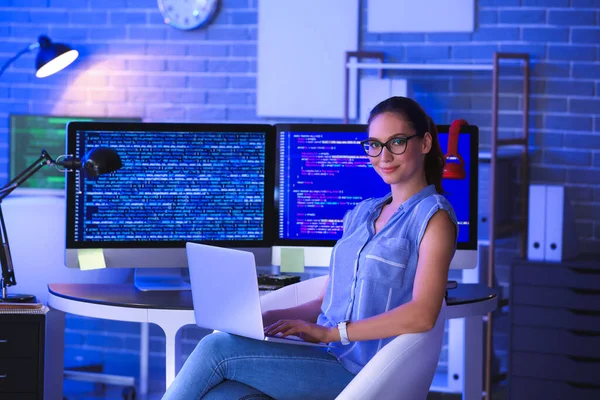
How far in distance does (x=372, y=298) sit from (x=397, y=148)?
357mm

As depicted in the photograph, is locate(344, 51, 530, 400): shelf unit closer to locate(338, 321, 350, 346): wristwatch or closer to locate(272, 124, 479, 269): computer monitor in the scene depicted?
locate(272, 124, 479, 269): computer monitor

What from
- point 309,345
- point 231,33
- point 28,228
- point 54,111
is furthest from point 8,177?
point 309,345

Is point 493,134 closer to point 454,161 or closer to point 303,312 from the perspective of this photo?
point 454,161

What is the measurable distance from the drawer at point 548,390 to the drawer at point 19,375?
1847 millimetres

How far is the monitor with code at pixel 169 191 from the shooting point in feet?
8.84

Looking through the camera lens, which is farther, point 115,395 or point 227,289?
point 115,395

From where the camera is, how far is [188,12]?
431cm

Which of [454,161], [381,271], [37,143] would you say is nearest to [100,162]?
[381,271]

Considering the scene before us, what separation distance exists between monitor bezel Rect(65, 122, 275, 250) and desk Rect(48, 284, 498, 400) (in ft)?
0.45

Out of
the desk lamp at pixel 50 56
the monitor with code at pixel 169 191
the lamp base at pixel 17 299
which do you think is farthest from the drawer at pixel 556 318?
the desk lamp at pixel 50 56

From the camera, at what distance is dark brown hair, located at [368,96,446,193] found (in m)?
2.17

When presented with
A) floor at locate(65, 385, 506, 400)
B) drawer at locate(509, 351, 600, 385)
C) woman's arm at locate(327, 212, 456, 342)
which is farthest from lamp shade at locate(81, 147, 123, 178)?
drawer at locate(509, 351, 600, 385)

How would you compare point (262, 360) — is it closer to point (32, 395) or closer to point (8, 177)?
point (32, 395)

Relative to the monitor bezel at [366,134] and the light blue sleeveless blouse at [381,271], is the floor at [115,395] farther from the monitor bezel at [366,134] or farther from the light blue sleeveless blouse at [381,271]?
the light blue sleeveless blouse at [381,271]
